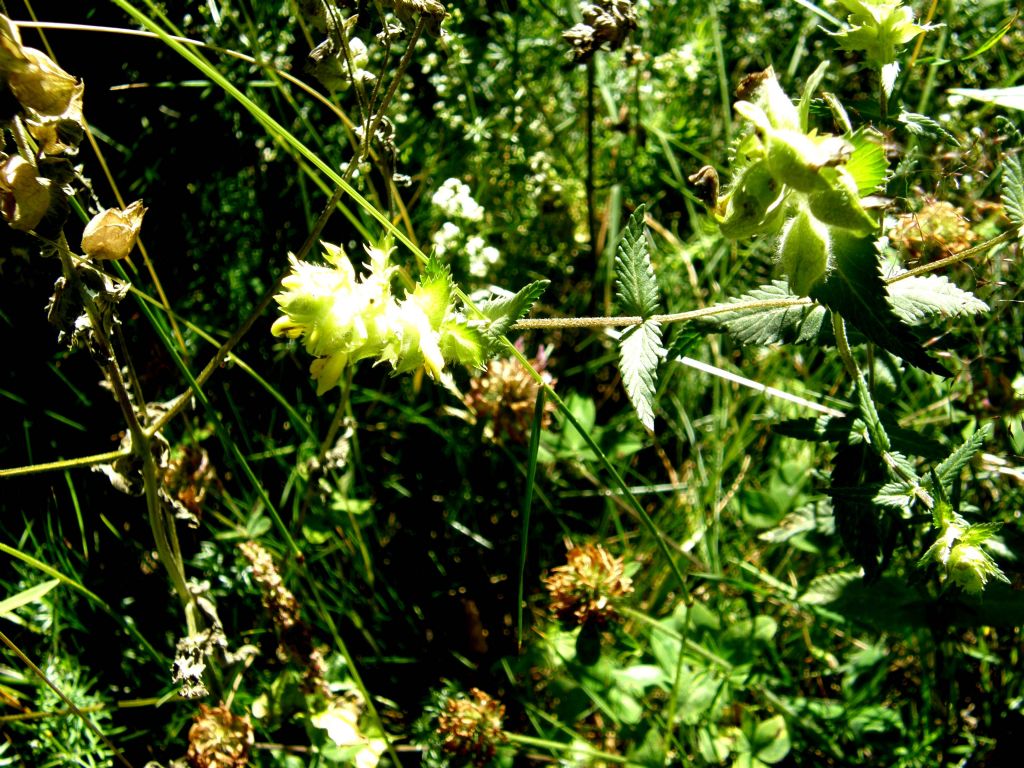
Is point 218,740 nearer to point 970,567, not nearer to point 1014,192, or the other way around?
point 970,567

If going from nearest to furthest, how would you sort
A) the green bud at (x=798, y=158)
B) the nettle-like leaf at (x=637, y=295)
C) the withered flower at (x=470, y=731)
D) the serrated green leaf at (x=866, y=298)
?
1. the green bud at (x=798, y=158)
2. the serrated green leaf at (x=866, y=298)
3. the nettle-like leaf at (x=637, y=295)
4. the withered flower at (x=470, y=731)

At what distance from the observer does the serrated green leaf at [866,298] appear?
1050 mm

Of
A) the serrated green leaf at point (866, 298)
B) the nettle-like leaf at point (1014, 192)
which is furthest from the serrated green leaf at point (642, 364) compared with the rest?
the nettle-like leaf at point (1014, 192)

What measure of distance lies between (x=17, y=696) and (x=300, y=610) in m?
0.54

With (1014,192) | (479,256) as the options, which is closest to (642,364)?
(1014,192)

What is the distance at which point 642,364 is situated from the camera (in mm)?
1247

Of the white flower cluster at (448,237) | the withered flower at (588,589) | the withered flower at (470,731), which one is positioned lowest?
the withered flower at (470,731)

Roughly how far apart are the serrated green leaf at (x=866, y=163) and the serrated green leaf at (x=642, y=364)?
0.40m

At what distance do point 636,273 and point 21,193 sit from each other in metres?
0.88

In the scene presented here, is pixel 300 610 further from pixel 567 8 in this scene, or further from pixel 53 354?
pixel 567 8

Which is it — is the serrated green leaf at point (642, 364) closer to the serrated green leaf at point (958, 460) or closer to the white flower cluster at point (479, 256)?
the serrated green leaf at point (958, 460)

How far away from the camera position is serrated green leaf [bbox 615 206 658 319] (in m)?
1.30

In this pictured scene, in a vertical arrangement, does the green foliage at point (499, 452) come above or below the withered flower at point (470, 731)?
above

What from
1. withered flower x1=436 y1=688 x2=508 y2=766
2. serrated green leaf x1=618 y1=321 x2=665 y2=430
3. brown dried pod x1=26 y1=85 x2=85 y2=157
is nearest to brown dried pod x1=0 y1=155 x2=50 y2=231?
brown dried pod x1=26 y1=85 x2=85 y2=157
